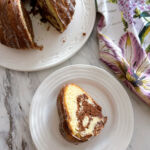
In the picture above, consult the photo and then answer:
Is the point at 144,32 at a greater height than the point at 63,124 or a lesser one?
greater

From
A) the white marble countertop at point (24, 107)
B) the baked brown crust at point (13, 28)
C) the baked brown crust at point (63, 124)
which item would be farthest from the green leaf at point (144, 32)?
the baked brown crust at point (13, 28)

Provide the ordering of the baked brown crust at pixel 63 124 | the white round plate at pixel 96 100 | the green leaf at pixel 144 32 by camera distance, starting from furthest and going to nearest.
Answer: the green leaf at pixel 144 32
the white round plate at pixel 96 100
the baked brown crust at pixel 63 124

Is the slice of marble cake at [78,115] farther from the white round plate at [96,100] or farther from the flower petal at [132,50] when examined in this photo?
the flower petal at [132,50]

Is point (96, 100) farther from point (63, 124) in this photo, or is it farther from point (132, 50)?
point (132, 50)

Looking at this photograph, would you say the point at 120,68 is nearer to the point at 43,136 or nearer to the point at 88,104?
the point at 88,104

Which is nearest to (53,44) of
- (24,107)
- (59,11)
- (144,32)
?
(59,11)
